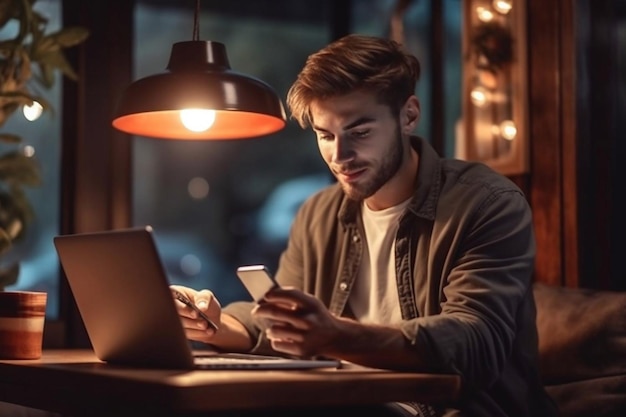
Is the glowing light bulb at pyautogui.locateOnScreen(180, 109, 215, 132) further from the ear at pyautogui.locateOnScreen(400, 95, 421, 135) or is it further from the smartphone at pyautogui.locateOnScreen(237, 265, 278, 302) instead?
the smartphone at pyautogui.locateOnScreen(237, 265, 278, 302)

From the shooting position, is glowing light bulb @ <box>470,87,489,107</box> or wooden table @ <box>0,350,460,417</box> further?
glowing light bulb @ <box>470,87,489,107</box>

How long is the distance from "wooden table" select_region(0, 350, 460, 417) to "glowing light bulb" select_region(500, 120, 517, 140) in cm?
161

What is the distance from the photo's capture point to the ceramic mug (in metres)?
2.35

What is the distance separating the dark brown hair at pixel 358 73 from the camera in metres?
2.61

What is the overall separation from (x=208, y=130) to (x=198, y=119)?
18 centimetres

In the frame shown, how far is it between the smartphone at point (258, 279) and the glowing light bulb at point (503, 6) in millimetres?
1952

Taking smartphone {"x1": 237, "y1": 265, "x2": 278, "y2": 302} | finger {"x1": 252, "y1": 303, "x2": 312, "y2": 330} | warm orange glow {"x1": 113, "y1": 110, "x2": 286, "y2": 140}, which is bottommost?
finger {"x1": 252, "y1": 303, "x2": 312, "y2": 330}

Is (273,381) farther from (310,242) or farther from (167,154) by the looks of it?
(167,154)

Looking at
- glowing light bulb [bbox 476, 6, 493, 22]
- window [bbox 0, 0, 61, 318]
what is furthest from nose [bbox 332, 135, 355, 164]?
window [bbox 0, 0, 61, 318]

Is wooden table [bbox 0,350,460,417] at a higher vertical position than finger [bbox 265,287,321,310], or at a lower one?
lower

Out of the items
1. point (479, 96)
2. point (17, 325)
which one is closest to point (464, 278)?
point (17, 325)

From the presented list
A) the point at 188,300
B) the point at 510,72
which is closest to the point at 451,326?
the point at 188,300

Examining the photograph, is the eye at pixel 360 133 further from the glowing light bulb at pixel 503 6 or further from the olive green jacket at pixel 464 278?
the glowing light bulb at pixel 503 6

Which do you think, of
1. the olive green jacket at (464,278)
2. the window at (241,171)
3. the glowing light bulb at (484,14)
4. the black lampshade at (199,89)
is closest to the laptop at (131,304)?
the olive green jacket at (464,278)
